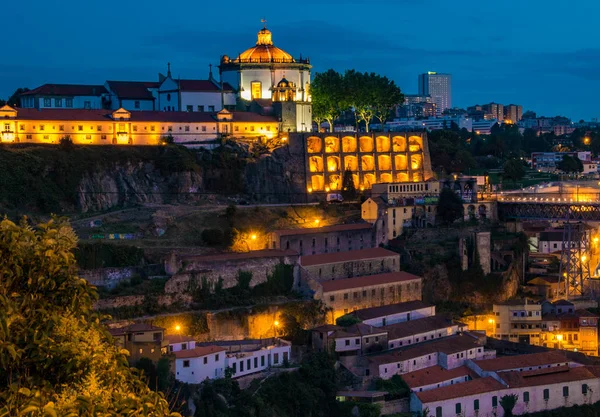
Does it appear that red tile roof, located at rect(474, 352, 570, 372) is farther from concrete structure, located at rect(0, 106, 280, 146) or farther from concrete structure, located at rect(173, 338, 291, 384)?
concrete structure, located at rect(0, 106, 280, 146)

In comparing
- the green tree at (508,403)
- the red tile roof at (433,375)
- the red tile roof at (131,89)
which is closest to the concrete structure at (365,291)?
the red tile roof at (433,375)

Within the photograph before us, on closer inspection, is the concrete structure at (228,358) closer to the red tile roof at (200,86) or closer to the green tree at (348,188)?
the green tree at (348,188)

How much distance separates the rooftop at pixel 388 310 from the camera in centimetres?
4166

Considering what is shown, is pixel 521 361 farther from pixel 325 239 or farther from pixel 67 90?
pixel 67 90

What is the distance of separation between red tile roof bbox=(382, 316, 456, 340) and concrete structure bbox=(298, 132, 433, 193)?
1621cm

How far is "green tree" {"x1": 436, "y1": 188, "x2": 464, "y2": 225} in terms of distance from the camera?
5272 centimetres

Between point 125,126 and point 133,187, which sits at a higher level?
point 125,126

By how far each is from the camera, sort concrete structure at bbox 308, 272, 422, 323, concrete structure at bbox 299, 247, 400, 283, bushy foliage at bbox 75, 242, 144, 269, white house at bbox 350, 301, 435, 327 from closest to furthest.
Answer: bushy foliage at bbox 75, 242, 144, 269, white house at bbox 350, 301, 435, 327, concrete structure at bbox 308, 272, 422, 323, concrete structure at bbox 299, 247, 400, 283

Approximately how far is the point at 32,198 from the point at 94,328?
123 ft

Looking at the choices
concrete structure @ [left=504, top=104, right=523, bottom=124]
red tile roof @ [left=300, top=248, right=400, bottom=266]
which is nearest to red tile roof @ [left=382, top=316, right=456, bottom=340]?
red tile roof @ [left=300, top=248, right=400, bottom=266]

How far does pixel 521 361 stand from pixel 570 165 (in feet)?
148

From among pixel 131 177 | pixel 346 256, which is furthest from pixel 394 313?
pixel 131 177

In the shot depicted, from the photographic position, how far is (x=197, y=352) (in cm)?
3400

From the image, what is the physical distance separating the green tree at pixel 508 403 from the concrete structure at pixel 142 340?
11.5 meters
